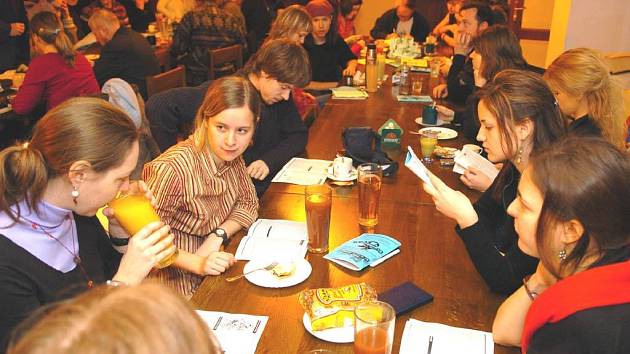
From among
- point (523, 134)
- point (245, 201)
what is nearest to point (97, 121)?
point (245, 201)

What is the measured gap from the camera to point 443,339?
4.29 ft

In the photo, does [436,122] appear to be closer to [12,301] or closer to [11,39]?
[12,301]

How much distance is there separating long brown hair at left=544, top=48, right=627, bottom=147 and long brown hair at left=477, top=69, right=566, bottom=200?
53cm

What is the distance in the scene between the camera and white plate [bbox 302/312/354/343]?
128 centimetres

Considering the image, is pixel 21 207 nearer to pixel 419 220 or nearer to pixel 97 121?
pixel 97 121

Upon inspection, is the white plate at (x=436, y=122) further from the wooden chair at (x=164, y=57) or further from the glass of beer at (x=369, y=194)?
the wooden chair at (x=164, y=57)

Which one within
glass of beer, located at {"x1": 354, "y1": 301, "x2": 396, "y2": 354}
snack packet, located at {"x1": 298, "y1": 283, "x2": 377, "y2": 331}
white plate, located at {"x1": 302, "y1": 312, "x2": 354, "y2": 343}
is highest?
glass of beer, located at {"x1": 354, "y1": 301, "x2": 396, "y2": 354}

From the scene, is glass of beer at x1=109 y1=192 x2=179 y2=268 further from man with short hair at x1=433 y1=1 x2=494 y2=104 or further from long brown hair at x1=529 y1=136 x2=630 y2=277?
man with short hair at x1=433 y1=1 x2=494 y2=104

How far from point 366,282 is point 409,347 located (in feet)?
0.97

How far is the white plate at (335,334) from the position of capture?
1.28 meters

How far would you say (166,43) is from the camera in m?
5.81

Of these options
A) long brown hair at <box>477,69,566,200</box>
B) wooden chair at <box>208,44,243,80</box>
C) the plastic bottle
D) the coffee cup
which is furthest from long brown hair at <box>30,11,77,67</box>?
long brown hair at <box>477,69,566,200</box>

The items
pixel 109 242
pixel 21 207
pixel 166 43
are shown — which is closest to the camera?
pixel 21 207

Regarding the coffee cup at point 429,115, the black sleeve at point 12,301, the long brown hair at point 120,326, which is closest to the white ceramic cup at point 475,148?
the coffee cup at point 429,115
